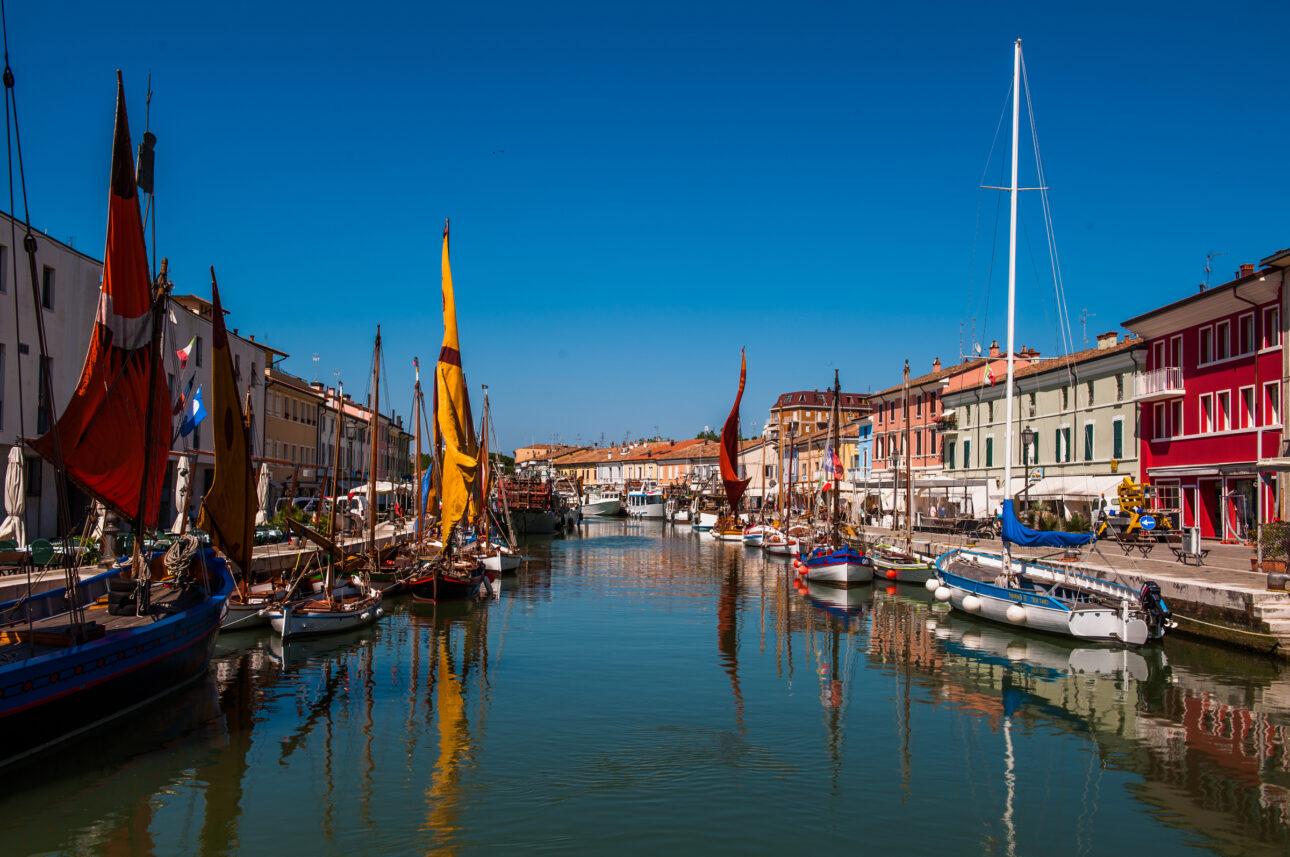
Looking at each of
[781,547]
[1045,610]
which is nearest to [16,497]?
[1045,610]

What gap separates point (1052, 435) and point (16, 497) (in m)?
45.7

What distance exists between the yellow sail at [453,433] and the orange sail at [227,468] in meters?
11.2

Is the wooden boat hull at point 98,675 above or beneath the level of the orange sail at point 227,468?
beneath

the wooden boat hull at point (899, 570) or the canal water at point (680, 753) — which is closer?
the canal water at point (680, 753)

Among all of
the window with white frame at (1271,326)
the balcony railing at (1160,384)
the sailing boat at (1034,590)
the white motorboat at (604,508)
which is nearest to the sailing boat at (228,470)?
the sailing boat at (1034,590)

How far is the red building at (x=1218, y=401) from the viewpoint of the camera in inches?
1416

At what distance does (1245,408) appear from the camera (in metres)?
38.0

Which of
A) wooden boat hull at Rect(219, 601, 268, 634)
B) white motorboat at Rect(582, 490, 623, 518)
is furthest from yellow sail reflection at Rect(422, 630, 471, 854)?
white motorboat at Rect(582, 490, 623, 518)

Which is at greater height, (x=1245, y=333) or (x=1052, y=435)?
(x=1245, y=333)

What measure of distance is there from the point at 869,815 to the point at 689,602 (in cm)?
2473

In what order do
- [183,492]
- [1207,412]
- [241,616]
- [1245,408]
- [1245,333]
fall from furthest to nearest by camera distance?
[1207,412]
[1245,333]
[1245,408]
[183,492]
[241,616]

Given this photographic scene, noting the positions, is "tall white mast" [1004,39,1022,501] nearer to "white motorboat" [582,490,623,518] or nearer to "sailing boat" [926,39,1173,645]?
"sailing boat" [926,39,1173,645]

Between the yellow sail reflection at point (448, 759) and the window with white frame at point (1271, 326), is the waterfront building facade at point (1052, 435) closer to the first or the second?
the window with white frame at point (1271, 326)

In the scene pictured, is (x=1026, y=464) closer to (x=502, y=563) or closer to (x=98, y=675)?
(x=502, y=563)
